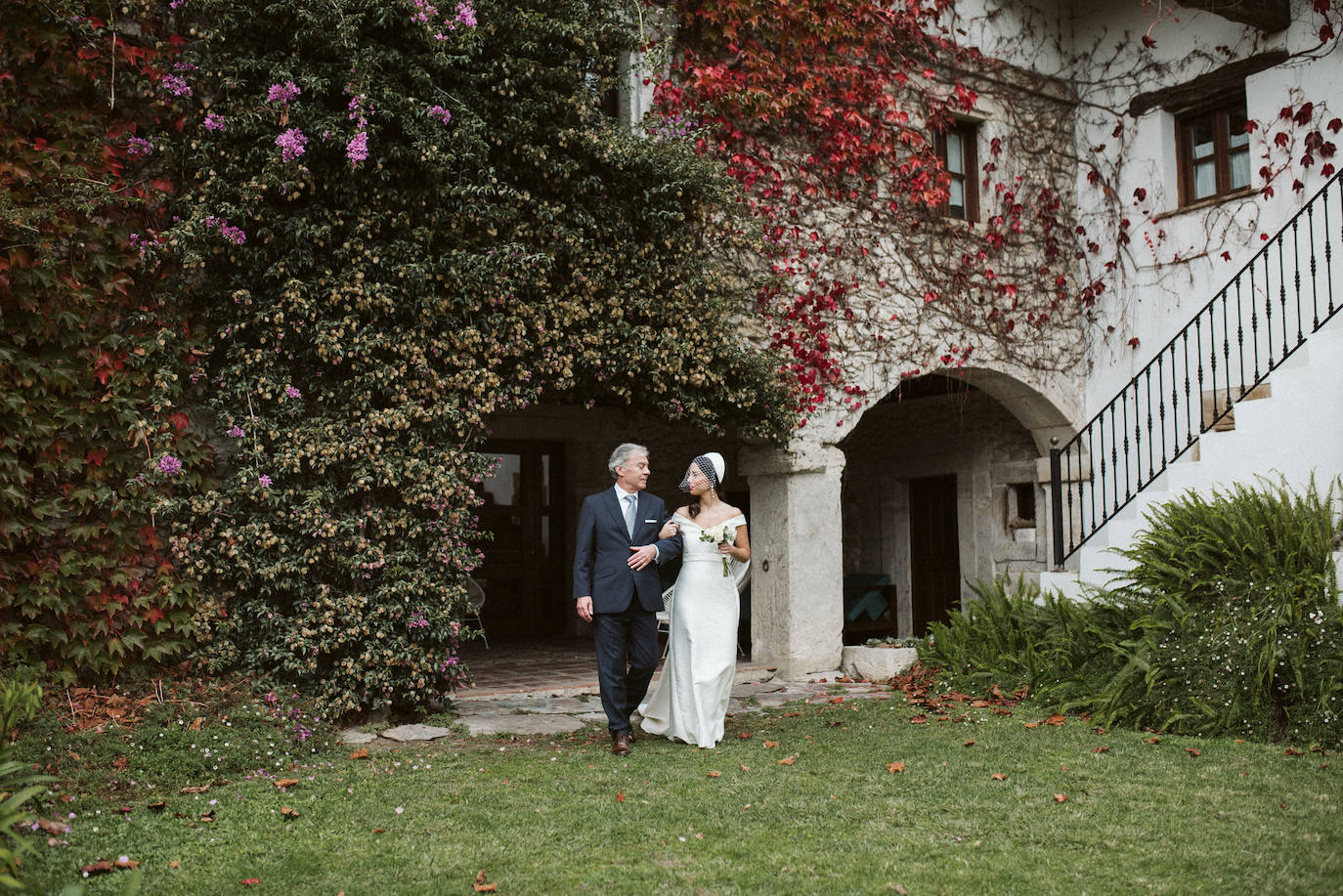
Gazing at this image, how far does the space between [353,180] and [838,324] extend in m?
4.15

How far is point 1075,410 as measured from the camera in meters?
10.3

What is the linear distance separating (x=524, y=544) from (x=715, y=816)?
7654 millimetres

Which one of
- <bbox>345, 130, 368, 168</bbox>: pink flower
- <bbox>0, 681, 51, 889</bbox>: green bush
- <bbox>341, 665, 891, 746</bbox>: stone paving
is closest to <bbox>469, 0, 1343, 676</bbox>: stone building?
<bbox>341, 665, 891, 746</bbox>: stone paving

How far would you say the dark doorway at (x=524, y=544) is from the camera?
11.4 m

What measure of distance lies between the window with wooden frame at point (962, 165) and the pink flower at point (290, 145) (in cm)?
617

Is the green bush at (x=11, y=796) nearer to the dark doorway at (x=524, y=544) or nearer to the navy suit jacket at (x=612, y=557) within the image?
the navy suit jacket at (x=612, y=557)

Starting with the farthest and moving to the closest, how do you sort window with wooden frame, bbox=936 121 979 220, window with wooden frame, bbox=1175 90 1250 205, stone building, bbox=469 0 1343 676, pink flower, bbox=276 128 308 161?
window with wooden frame, bbox=936 121 979 220
window with wooden frame, bbox=1175 90 1250 205
stone building, bbox=469 0 1343 676
pink flower, bbox=276 128 308 161

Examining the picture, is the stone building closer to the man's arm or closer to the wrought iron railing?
the wrought iron railing

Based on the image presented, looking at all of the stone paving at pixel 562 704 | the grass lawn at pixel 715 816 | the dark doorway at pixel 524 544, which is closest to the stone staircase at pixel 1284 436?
the stone paving at pixel 562 704

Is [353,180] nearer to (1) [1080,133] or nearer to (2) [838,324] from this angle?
(2) [838,324]

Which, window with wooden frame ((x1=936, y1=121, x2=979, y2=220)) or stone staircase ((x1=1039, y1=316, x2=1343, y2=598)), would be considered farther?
window with wooden frame ((x1=936, y1=121, x2=979, y2=220))

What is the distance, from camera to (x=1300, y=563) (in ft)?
19.6

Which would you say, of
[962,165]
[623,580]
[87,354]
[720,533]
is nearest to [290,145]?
[87,354]

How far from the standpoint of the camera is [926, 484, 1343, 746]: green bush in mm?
5469
